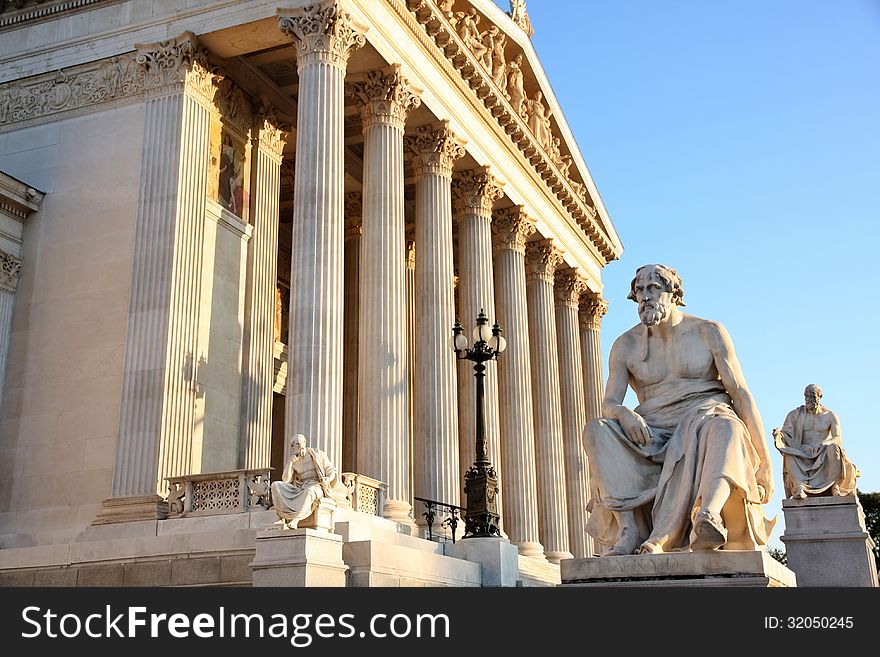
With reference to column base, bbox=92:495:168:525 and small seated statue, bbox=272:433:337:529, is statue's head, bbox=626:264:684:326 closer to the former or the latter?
small seated statue, bbox=272:433:337:529

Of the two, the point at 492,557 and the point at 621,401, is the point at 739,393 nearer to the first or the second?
the point at 621,401

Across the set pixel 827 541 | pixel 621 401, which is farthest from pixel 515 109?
pixel 621 401

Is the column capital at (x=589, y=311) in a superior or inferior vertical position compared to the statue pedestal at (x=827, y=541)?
superior

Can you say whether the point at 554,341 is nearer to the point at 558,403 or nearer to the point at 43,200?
the point at 558,403

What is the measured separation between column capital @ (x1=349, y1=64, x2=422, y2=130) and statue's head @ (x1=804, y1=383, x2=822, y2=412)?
1419 centimetres

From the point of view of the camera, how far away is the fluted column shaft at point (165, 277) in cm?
2100

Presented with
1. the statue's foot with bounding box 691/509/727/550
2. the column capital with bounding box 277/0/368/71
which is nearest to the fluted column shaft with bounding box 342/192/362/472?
the column capital with bounding box 277/0/368/71

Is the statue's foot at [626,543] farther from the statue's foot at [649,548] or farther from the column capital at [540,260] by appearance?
the column capital at [540,260]

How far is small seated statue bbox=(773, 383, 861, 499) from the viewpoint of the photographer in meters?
15.1

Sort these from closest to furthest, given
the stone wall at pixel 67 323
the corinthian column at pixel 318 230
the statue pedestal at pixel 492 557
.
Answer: the statue pedestal at pixel 492 557
the corinthian column at pixel 318 230
the stone wall at pixel 67 323

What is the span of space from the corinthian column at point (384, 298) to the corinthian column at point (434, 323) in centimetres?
187

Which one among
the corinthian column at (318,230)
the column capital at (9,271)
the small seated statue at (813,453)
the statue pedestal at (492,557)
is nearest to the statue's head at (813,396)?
the small seated statue at (813,453)
